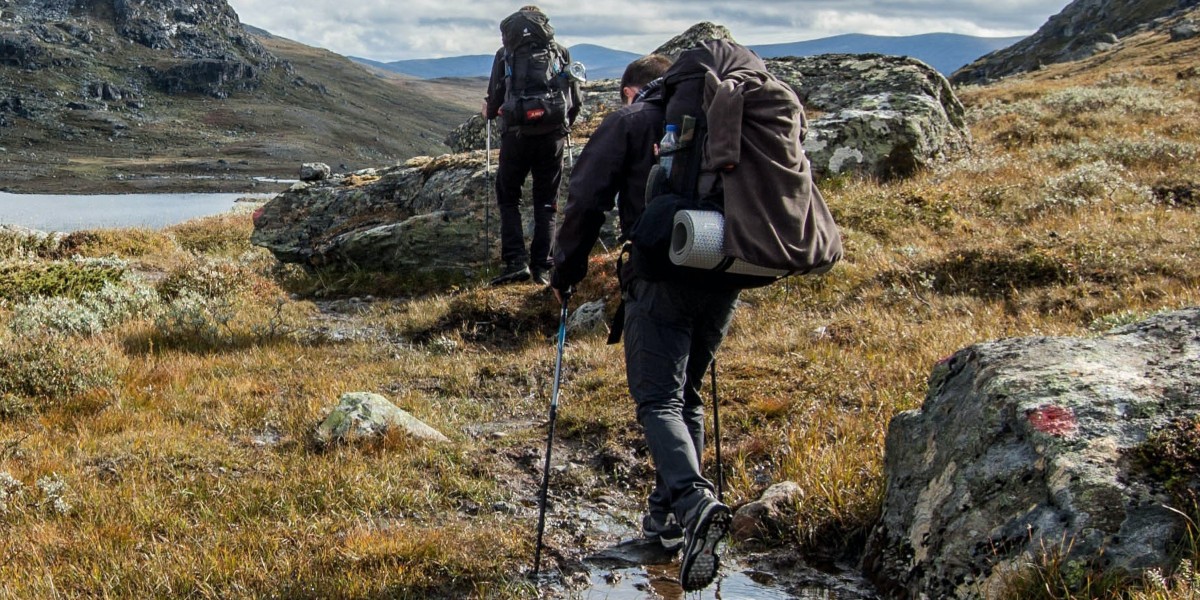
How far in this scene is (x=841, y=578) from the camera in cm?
482

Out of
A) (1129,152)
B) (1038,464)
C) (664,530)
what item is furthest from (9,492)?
(1129,152)

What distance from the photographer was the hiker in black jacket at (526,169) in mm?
11227

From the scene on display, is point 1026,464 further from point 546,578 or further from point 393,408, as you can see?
point 393,408

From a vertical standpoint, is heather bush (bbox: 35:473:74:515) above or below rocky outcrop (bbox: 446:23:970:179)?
below

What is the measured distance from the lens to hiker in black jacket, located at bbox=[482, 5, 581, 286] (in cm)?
1123

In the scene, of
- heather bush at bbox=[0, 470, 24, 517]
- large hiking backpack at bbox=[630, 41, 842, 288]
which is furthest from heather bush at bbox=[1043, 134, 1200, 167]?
heather bush at bbox=[0, 470, 24, 517]

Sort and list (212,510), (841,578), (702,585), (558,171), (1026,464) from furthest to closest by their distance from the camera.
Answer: (558,171), (212,510), (841,578), (702,585), (1026,464)

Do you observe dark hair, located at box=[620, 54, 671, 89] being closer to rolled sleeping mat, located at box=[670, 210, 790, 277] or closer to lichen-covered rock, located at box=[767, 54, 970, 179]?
rolled sleeping mat, located at box=[670, 210, 790, 277]

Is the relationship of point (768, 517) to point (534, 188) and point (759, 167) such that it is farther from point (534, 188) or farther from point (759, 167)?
point (534, 188)

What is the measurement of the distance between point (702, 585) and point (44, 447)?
5.22 meters

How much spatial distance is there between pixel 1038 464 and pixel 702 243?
1.83m

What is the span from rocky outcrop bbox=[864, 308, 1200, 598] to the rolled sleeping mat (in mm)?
1354

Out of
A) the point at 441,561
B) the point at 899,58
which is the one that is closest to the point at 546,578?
the point at 441,561

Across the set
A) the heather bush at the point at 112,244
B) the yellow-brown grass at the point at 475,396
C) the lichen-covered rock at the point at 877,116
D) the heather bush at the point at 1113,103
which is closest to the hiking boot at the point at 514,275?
the yellow-brown grass at the point at 475,396
